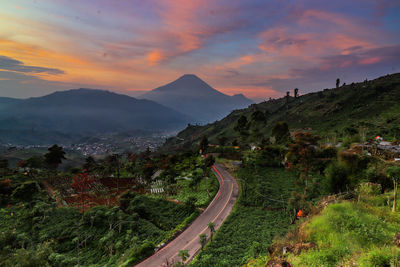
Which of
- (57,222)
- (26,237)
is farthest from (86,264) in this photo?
(57,222)

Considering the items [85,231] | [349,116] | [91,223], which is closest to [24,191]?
[91,223]

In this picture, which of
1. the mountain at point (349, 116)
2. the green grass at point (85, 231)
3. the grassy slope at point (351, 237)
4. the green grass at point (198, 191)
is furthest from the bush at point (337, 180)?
the mountain at point (349, 116)

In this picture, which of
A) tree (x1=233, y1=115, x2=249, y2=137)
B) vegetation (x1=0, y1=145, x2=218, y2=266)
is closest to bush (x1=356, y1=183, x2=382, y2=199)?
vegetation (x1=0, y1=145, x2=218, y2=266)

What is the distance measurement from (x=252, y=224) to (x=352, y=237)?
14.5m

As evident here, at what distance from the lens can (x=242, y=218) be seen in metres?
26.8

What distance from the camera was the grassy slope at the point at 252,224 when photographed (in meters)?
17.8

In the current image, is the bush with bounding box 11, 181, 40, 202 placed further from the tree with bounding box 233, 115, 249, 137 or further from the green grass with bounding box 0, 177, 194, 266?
the tree with bounding box 233, 115, 249, 137

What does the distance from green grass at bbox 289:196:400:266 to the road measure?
1255cm

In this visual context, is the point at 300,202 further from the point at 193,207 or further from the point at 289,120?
the point at 289,120

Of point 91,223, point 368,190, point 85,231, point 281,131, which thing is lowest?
point 85,231

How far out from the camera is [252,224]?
2469cm

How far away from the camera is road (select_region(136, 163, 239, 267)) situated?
757 inches

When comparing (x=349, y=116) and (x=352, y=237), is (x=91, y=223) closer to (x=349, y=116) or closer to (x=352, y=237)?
(x=352, y=237)

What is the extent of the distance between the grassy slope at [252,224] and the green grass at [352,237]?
22.1 ft
